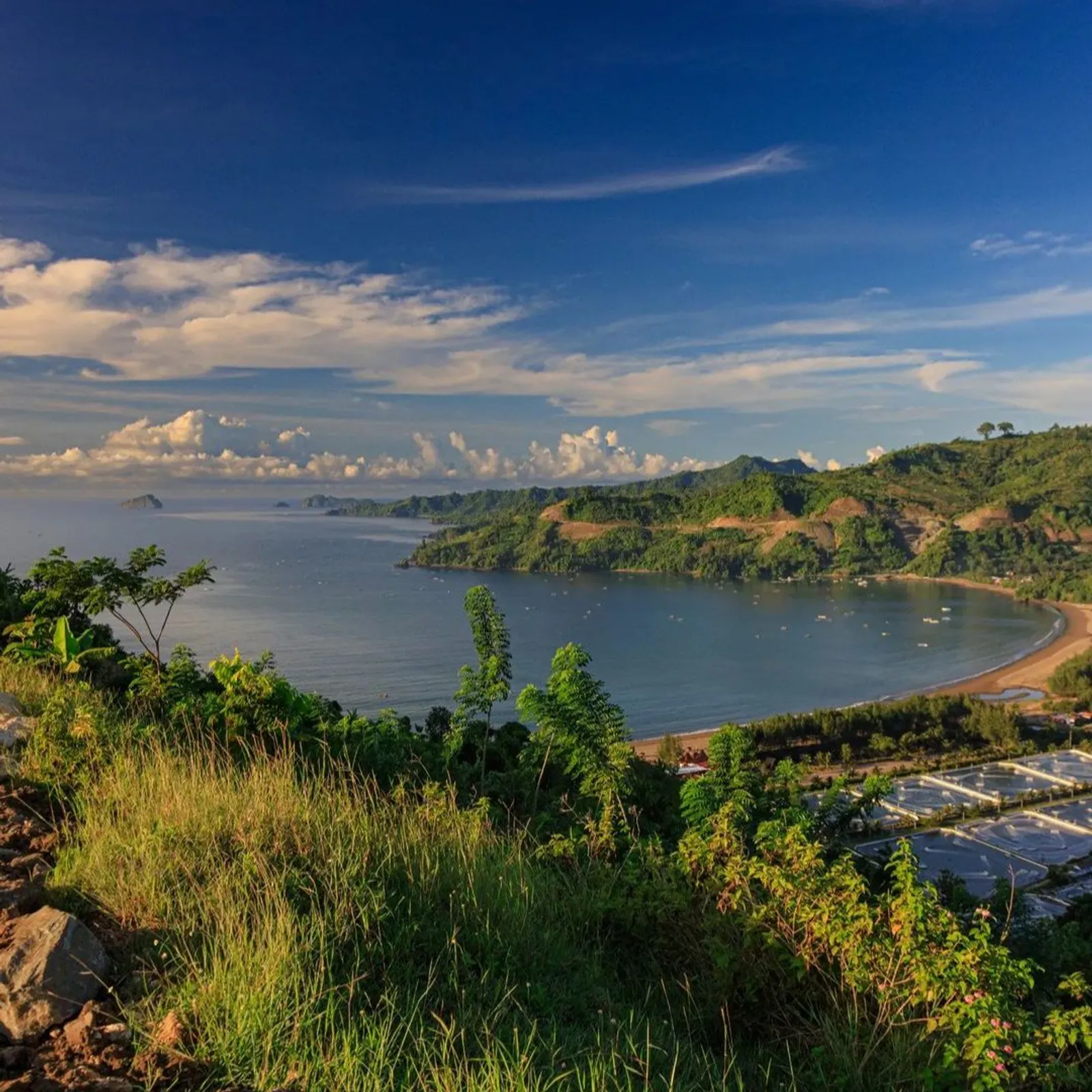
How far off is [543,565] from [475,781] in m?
83.7

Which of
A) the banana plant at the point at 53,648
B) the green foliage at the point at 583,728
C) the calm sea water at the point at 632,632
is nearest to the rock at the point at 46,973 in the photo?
the green foliage at the point at 583,728

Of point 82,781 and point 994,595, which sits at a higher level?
point 82,781

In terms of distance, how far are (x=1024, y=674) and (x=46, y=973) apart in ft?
158

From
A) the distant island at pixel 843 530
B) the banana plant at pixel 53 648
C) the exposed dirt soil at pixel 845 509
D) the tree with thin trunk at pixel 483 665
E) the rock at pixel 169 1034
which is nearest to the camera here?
the rock at pixel 169 1034

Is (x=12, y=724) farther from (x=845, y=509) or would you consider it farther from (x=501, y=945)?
(x=845, y=509)

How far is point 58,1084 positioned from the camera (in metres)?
1.51

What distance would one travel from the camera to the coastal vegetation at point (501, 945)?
67.1 inches

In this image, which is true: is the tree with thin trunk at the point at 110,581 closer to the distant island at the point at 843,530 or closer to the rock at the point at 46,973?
the rock at the point at 46,973

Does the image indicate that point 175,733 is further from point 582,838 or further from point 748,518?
point 748,518

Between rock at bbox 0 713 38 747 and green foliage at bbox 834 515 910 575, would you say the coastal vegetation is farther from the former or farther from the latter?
green foliage at bbox 834 515 910 575

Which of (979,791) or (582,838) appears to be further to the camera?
(979,791)

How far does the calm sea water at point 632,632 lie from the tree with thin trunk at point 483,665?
1485 centimetres

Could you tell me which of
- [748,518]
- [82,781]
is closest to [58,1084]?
[82,781]

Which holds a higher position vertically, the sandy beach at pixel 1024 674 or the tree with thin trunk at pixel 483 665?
the tree with thin trunk at pixel 483 665
